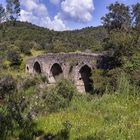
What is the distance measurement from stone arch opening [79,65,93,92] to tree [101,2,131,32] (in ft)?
16.1

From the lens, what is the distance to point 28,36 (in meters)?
85.3

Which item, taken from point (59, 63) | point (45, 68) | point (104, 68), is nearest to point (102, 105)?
point (104, 68)

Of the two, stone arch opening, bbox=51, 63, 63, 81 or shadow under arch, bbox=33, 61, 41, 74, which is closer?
stone arch opening, bbox=51, 63, 63, 81

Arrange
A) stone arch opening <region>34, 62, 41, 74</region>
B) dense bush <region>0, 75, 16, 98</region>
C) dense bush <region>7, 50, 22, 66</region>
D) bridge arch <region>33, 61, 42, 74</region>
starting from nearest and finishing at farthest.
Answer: dense bush <region>0, 75, 16, 98</region>
bridge arch <region>33, 61, 42, 74</region>
stone arch opening <region>34, 62, 41, 74</region>
dense bush <region>7, 50, 22, 66</region>

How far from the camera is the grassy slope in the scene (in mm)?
5758

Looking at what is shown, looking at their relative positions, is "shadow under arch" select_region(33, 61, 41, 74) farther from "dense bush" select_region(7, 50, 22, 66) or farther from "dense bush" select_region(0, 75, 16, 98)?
"dense bush" select_region(0, 75, 16, 98)

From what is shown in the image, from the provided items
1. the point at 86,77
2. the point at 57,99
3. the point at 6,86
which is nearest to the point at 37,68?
the point at 86,77

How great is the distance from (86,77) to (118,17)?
8.08 meters

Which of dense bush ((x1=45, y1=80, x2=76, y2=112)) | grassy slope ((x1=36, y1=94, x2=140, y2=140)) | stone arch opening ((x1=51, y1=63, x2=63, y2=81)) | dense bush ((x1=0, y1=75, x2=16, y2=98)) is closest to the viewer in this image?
grassy slope ((x1=36, y1=94, x2=140, y2=140))

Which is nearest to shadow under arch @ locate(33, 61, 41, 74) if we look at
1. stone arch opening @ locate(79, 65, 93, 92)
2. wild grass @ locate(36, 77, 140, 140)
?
stone arch opening @ locate(79, 65, 93, 92)

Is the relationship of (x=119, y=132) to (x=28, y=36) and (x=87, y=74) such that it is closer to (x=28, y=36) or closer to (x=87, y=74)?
(x=87, y=74)

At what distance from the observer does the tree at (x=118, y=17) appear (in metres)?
40.1

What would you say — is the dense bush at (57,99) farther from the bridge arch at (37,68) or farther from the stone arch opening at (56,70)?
the bridge arch at (37,68)

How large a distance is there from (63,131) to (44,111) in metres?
2.37
